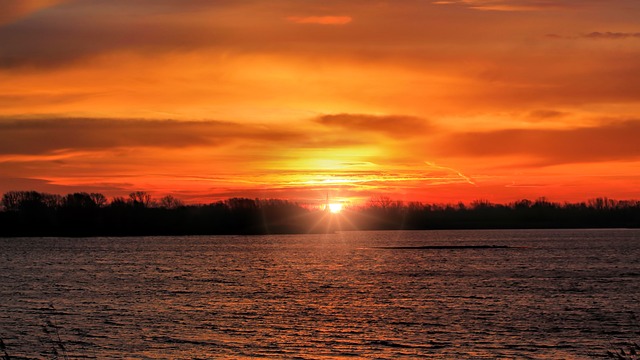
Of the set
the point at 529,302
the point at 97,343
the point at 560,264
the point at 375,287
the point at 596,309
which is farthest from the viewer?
the point at 560,264

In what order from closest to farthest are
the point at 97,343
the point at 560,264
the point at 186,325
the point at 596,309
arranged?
the point at 97,343 → the point at 186,325 → the point at 596,309 → the point at 560,264

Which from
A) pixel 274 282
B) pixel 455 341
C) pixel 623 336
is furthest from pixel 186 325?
pixel 274 282

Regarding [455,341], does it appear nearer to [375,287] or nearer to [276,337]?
[276,337]

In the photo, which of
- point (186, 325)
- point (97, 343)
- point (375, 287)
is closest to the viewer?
point (97, 343)

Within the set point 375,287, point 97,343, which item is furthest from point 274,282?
point 97,343

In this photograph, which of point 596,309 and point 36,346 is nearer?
point 36,346

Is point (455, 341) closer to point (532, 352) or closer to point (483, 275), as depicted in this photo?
point (532, 352)

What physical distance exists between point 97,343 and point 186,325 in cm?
906

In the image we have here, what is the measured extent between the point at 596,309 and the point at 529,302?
23.6 feet

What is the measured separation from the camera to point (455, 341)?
4781cm

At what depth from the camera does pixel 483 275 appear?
107438mm

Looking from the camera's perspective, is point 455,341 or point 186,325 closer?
point 455,341

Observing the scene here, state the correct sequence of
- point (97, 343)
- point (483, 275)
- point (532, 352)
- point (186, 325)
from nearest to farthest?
1. point (532, 352)
2. point (97, 343)
3. point (186, 325)
4. point (483, 275)

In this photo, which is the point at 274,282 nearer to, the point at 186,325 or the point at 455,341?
the point at 186,325
